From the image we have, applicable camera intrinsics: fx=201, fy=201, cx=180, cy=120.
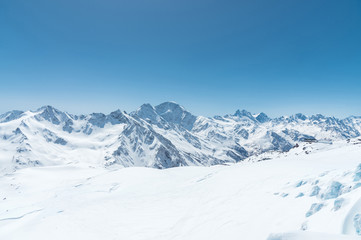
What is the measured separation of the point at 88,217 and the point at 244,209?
15.4 metres

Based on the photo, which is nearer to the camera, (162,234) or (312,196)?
(312,196)

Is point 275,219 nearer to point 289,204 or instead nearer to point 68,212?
point 289,204

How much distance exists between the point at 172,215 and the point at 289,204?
9.60m

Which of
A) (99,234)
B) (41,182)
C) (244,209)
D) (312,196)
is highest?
(312,196)

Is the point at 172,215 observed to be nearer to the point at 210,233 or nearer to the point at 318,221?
the point at 210,233

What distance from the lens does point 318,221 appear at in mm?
9492

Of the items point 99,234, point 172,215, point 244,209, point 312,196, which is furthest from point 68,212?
point 312,196

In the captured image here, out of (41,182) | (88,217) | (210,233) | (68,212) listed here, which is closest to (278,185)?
(210,233)

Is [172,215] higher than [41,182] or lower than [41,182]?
higher

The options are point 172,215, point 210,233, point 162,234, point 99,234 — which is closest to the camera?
point 210,233

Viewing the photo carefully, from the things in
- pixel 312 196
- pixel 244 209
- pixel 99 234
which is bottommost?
pixel 99 234

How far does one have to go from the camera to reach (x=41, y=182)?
137250 millimetres

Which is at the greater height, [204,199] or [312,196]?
[312,196]

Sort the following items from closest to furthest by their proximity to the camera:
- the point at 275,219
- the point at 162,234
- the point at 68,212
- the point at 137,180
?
the point at 275,219, the point at 162,234, the point at 68,212, the point at 137,180
